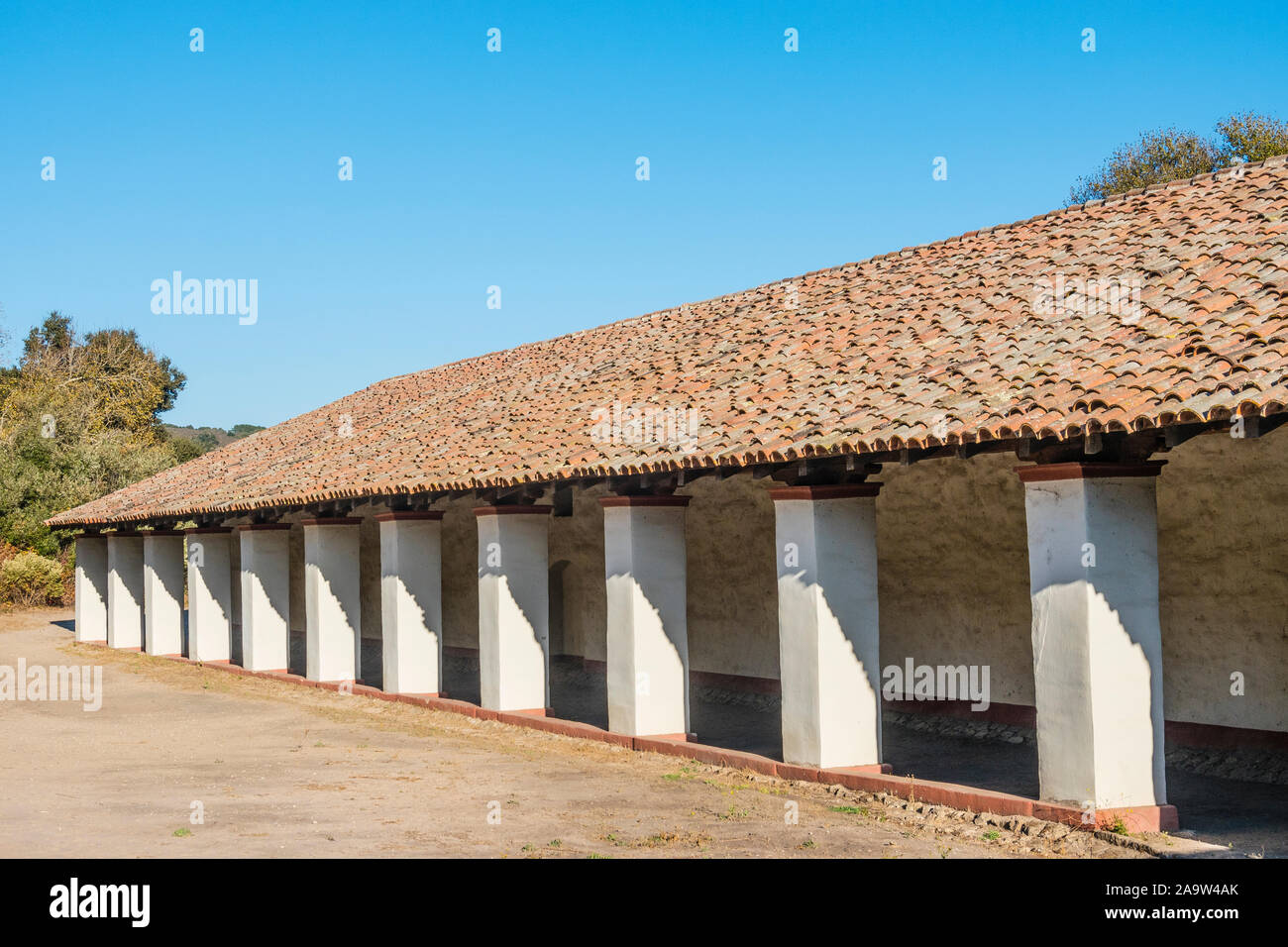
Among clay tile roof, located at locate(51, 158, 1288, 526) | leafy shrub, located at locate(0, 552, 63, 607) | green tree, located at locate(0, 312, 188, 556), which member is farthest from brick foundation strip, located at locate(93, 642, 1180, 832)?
green tree, located at locate(0, 312, 188, 556)

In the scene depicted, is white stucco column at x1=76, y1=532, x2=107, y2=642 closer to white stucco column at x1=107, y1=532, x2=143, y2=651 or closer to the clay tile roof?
white stucco column at x1=107, y1=532, x2=143, y2=651

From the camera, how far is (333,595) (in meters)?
19.2

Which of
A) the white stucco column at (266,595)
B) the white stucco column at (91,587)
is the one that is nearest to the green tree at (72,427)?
the white stucco column at (91,587)

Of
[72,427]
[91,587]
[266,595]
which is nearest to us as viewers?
[266,595]

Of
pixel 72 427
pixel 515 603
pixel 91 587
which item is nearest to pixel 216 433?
pixel 72 427

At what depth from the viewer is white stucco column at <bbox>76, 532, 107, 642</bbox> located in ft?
96.8

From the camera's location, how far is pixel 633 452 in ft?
41.8

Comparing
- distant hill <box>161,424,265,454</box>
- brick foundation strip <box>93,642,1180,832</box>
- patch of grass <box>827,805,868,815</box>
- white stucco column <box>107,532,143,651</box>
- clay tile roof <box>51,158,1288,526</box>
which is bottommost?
patch of grass <box>827,805,868,815</box>

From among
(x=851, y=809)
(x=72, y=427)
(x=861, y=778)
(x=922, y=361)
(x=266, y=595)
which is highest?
(x=72, y=427)

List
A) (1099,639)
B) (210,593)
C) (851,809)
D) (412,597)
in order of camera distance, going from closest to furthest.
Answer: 1. (1099,639)
2. (851,809)
3. (412,597)
4. (210,593)

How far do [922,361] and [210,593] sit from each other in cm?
1692

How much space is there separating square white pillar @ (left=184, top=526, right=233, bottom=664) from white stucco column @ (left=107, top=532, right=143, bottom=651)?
4258 millimetres

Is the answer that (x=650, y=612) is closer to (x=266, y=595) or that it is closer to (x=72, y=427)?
(x=266, y=595)
